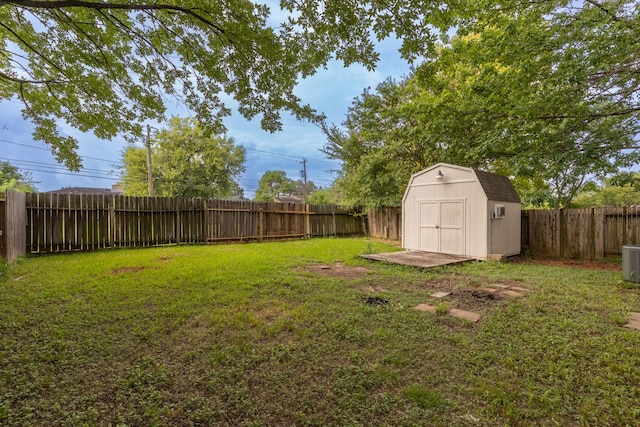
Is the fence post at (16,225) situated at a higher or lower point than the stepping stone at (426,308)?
higher

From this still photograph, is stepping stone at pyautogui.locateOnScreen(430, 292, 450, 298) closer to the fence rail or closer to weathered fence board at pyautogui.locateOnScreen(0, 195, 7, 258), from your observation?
the fence rail

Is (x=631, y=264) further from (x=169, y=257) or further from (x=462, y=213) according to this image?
(x=169, y=257)

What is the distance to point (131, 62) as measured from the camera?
473 cm

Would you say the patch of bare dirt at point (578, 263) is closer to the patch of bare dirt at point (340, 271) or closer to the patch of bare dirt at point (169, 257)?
the patch of bare dirt at point (340, 271)

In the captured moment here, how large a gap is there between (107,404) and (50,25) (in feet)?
18.1

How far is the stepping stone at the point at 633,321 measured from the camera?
286 centimetres

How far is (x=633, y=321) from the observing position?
2996mm

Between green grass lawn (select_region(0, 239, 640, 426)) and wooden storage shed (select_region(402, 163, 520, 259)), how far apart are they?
8.50ft

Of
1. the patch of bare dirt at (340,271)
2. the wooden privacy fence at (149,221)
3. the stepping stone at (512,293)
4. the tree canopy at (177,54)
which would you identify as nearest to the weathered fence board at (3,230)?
the wooden privacy fence at (149,221)

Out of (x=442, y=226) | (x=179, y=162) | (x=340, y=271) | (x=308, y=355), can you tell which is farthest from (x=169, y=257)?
(x=179, y=162)

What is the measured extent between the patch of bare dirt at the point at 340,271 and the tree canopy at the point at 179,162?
15581 mm

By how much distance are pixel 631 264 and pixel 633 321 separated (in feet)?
7.89

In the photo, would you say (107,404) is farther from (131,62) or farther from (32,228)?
(32,228)

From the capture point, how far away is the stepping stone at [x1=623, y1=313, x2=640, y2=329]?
286 centimetres
